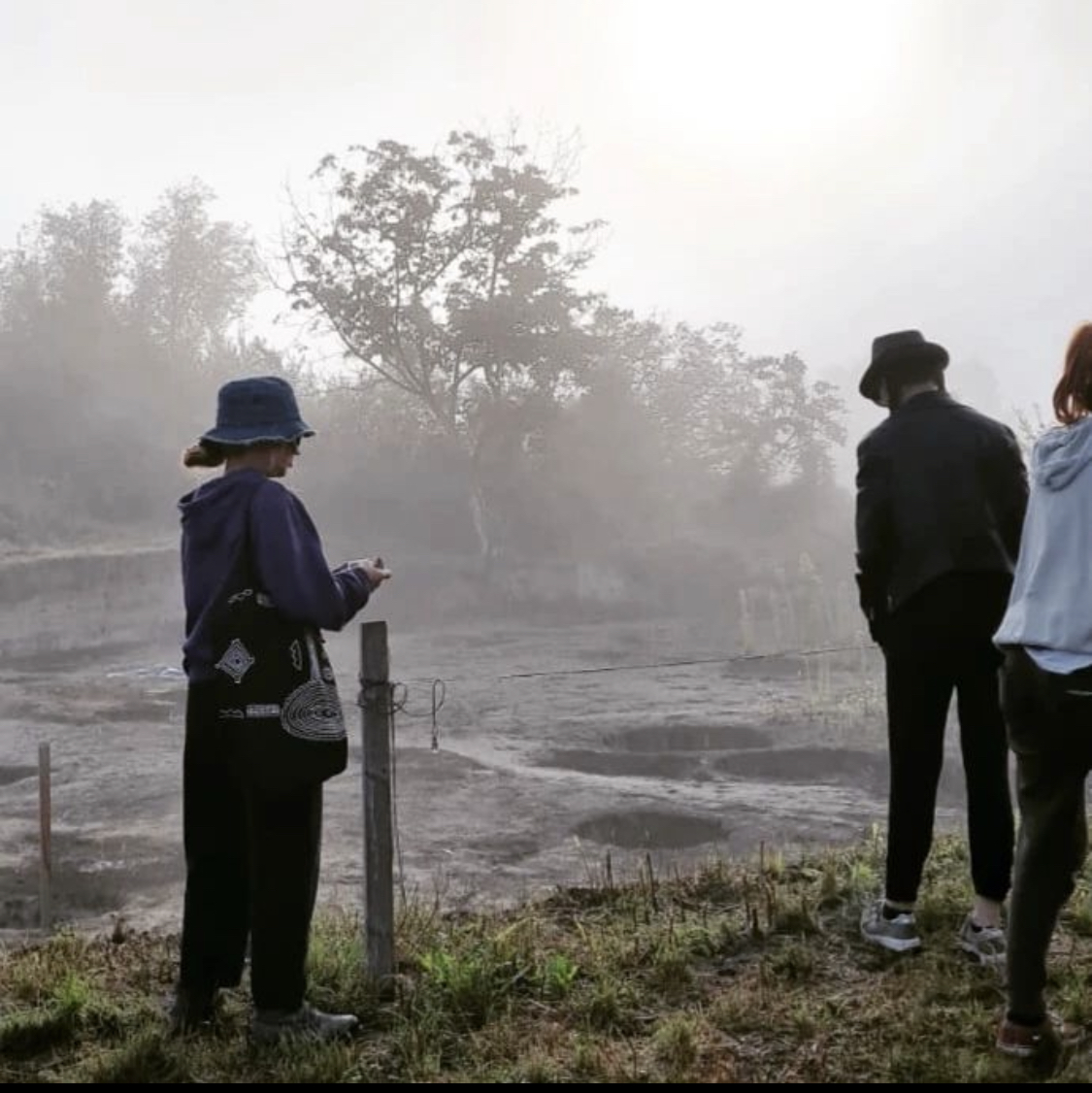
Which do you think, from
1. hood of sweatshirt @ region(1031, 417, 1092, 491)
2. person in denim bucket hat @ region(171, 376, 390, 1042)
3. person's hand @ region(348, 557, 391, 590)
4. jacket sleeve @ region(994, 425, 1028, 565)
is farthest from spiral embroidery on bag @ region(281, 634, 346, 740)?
jacket sleeve @ region(994, 425, 1028, 565)

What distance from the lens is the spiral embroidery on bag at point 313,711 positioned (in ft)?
9.20

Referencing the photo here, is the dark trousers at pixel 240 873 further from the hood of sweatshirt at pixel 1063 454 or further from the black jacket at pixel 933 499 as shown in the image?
the hood of sweatshirt at pixel 1063 454

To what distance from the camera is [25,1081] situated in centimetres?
280

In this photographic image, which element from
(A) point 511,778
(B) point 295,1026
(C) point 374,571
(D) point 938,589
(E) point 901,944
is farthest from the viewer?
(A) point 511,778

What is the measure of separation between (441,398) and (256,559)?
26.4 meters

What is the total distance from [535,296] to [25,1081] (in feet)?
83.4

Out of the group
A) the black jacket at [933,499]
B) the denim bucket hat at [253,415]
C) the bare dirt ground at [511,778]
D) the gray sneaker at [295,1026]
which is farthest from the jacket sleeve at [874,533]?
the bare dirt ground at [511,778]

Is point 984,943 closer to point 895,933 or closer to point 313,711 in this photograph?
point 895,933

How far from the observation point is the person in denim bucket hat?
9.24 feet

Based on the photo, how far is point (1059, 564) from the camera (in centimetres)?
244

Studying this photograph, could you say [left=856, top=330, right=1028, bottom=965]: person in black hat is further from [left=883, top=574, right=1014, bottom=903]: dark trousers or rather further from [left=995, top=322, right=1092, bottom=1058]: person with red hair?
[left=995, top=322, right=1092, bottom=1058]: person with red hair

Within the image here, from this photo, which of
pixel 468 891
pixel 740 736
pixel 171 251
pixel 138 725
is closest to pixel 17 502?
pixel 171 251

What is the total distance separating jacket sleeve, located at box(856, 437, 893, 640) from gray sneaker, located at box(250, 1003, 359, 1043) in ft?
6.22

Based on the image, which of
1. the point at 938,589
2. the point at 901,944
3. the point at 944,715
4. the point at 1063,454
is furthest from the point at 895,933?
the point at 1063,454
